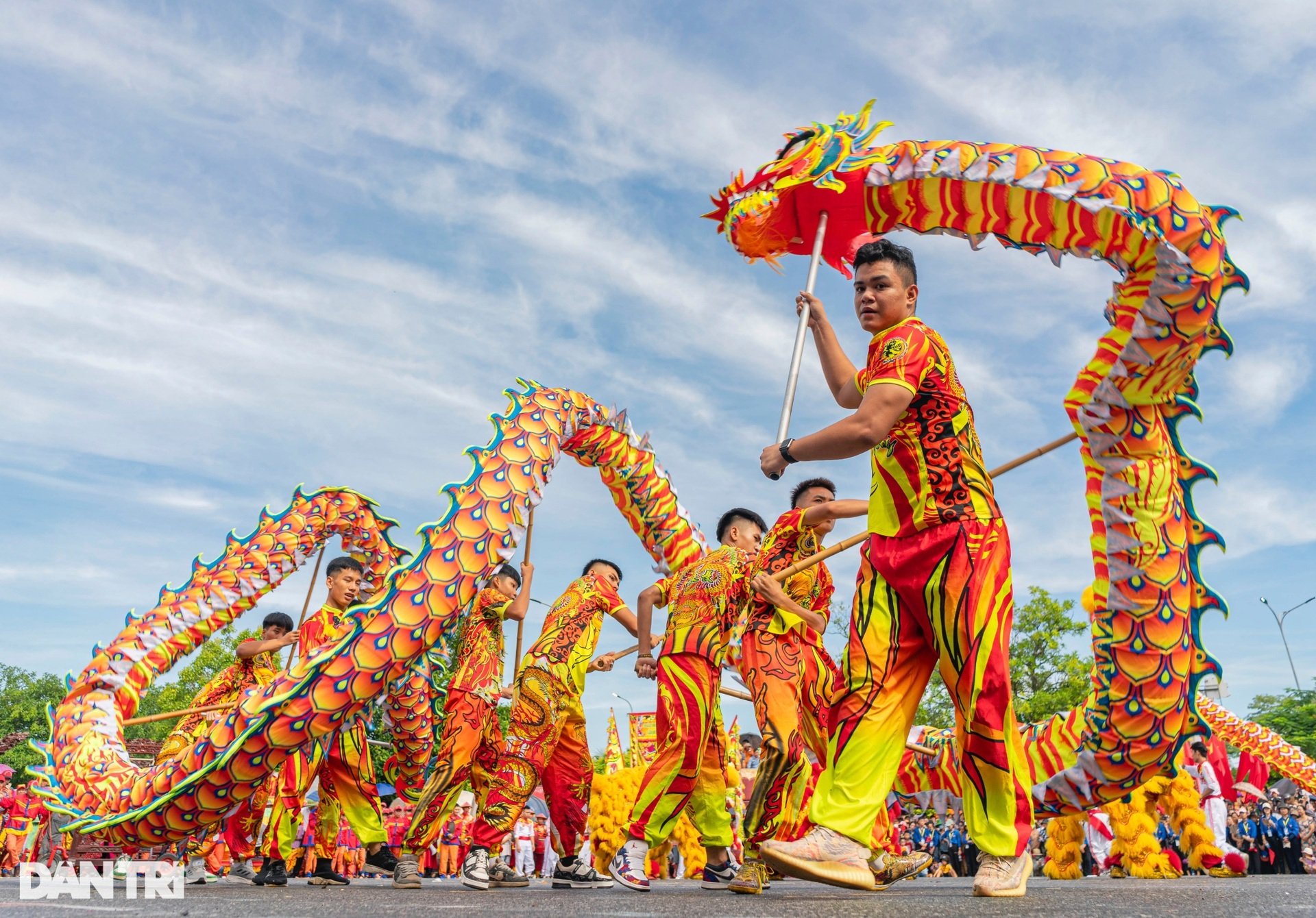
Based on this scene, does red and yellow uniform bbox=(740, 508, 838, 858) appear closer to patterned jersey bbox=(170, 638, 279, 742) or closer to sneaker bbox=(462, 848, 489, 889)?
sneaker bbox=(462, 848, 489, 889)

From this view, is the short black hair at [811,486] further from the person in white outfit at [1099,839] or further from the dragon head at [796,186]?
the person in white outfit at [1099,839]

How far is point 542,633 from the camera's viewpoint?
7.70m

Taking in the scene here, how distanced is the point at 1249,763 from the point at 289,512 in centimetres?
1319

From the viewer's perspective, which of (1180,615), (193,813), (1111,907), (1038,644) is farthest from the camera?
(1038,644)

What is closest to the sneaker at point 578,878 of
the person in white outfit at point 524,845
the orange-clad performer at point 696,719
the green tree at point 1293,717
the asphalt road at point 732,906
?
the orange-clad performer at point 696,719

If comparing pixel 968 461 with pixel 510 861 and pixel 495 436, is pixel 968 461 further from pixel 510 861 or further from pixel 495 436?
pixel 510 861

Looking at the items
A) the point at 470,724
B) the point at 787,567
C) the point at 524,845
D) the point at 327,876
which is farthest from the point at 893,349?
the point at 524,845

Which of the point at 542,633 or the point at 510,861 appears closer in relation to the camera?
the point at 542,633

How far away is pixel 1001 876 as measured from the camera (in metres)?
3.36

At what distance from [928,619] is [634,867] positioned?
11.0 ft

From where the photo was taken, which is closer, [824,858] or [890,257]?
[824,858]

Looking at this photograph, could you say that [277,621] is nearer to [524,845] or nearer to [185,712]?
[185,712]

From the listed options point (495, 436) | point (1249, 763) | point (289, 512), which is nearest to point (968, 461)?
point (495, 436)

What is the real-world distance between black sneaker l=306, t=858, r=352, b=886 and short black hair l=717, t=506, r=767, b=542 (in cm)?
377
